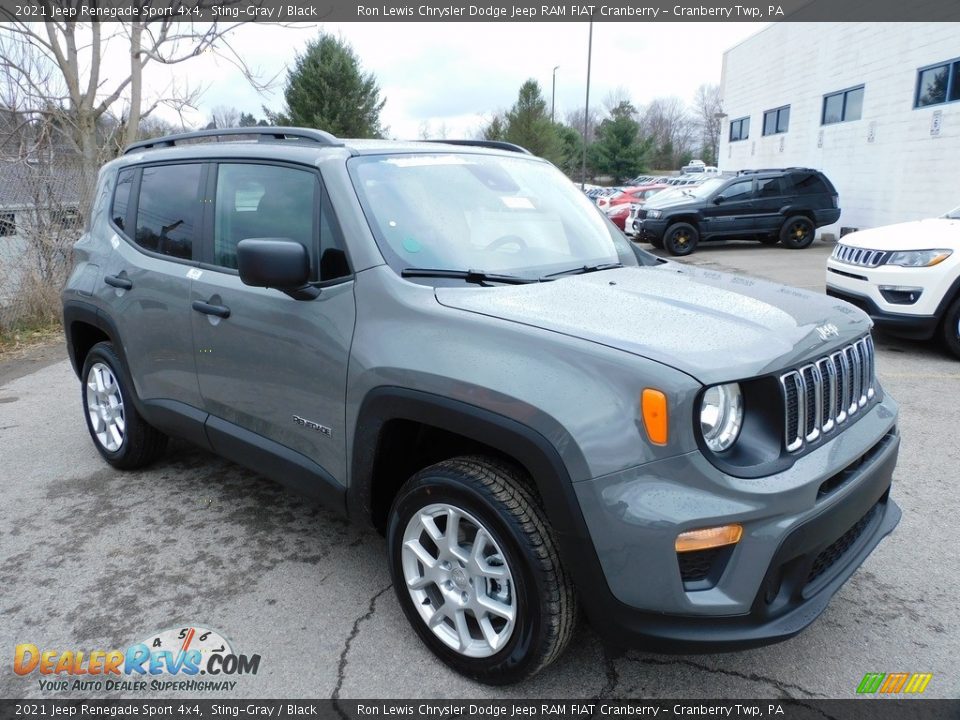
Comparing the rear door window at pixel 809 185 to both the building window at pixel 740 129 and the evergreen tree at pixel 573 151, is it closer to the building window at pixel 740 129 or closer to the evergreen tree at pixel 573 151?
the building window at pixel 740 129

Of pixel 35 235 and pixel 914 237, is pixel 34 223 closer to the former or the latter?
pixel 35 235

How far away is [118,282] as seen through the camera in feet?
13.0

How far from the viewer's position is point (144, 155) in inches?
162

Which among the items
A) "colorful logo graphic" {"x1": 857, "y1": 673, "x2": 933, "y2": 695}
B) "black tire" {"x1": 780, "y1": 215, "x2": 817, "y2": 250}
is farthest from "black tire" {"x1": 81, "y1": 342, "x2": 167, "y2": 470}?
"black tire" {"x1": 780, "y1": 215, "x2": 817, "y2": 250}

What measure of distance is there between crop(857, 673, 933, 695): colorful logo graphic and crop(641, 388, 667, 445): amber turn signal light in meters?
1.31

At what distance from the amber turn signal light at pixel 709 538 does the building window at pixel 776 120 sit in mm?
24833

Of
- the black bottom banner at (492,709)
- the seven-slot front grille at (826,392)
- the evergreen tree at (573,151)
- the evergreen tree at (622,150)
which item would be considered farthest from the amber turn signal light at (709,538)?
the evergreen tree at (573,151)

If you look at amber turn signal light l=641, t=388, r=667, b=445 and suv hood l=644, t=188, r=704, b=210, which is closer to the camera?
amber turn signal light l=641, t=388, r=667, b=445

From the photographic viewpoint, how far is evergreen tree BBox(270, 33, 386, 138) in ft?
108

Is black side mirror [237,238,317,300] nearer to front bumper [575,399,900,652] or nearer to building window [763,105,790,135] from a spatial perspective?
front bumper [575,399,900,652]

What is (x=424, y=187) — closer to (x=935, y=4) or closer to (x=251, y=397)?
(x=251, y=397)

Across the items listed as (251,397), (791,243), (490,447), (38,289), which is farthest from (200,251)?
(791,243)

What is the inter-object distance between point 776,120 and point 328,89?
63.9 ft

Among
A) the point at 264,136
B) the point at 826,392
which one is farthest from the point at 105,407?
the point at 826,392
